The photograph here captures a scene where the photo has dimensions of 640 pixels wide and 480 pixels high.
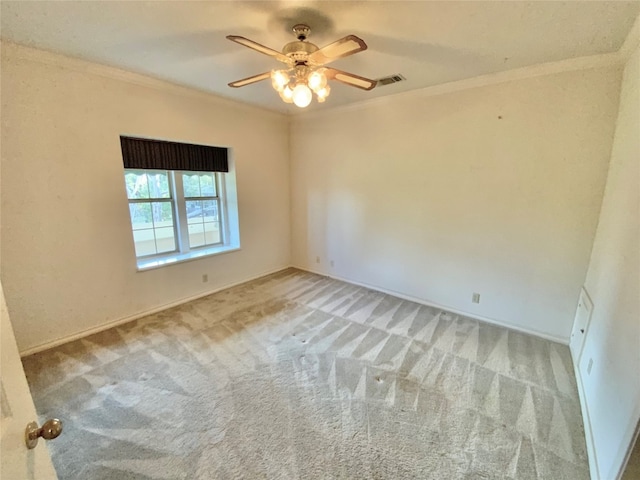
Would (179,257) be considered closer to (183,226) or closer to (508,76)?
(183,226)

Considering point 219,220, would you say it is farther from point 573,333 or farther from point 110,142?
point 573,333

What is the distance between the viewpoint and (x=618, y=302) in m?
1.72

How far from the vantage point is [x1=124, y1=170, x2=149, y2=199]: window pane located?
326 centimetres

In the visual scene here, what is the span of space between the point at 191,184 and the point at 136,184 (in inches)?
26.5

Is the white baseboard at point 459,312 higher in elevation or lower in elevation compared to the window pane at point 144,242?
lower

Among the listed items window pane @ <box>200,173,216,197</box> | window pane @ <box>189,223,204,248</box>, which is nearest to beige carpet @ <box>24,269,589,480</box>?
window pane @ <box>189,223,204,248</box>

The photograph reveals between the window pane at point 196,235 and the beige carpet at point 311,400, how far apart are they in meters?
1.15

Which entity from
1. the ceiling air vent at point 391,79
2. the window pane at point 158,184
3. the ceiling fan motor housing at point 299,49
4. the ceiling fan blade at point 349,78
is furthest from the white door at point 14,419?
the ceiling air vent at point 391,79

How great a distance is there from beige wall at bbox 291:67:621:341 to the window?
151 cm

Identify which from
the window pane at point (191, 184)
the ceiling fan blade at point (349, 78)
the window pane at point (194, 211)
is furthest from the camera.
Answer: the window pane at point (194, 211)

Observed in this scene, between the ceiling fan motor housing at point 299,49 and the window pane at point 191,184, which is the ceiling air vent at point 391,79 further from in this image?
the window pane at point 191,184

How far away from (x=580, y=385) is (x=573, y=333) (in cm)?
69

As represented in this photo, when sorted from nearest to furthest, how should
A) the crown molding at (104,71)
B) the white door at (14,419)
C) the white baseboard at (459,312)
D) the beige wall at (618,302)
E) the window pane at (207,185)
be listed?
the white door at (14,419)
the beige wall at (618,302)
the crown molding at (104,71)
the white baseboard at (459,312)
the window pane at (207,185)

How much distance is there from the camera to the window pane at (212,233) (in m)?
4.15
